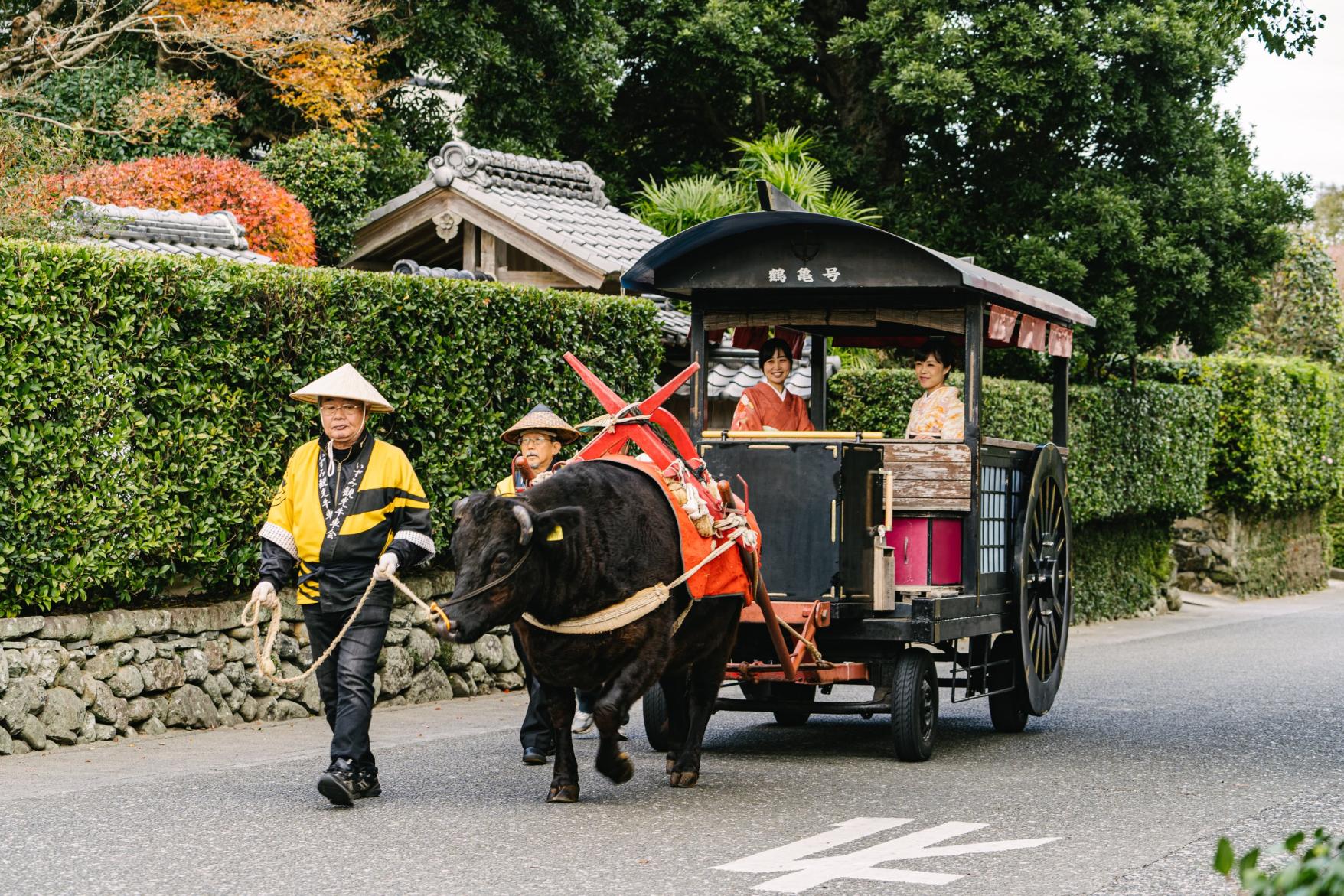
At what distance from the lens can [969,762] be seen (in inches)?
387

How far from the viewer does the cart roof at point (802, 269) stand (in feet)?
33.0

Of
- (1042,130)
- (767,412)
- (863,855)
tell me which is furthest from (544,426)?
(1042,130)

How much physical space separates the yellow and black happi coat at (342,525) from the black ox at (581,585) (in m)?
0.56

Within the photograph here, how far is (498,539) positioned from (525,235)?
38.5ft

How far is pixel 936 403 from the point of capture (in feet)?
35.0

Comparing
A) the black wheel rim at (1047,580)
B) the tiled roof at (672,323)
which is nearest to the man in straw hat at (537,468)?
the black wheel rim at (1047,580)

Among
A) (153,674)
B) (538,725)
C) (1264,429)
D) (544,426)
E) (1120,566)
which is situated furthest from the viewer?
(1264,429)

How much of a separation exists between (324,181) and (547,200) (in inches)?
105

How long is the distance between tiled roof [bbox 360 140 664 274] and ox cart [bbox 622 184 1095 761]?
7.29m

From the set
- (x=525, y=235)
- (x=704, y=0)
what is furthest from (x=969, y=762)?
(x=704, y=0)

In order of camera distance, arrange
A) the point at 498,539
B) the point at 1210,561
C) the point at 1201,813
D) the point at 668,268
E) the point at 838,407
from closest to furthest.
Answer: the point at 498,539
the point at 1201,813
the point at 668,268
the point at 838,407
the point at 1210,561

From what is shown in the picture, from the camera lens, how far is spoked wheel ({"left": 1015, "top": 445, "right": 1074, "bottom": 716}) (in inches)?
429

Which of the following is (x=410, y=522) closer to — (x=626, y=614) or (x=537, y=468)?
(x=626, y=614)

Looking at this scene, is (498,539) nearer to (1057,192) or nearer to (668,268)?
(668,268)
